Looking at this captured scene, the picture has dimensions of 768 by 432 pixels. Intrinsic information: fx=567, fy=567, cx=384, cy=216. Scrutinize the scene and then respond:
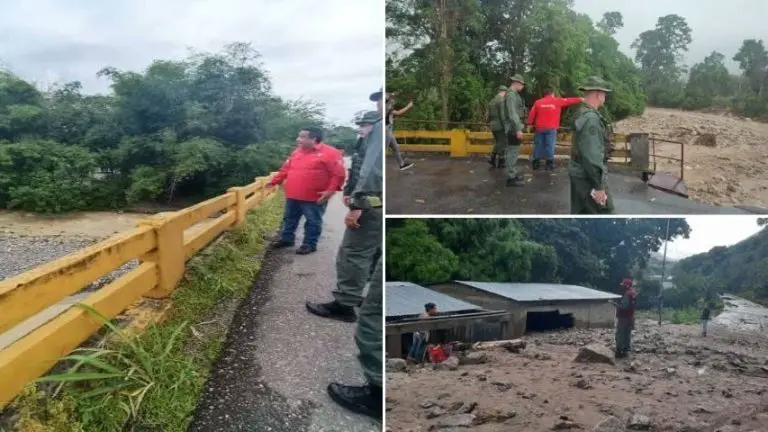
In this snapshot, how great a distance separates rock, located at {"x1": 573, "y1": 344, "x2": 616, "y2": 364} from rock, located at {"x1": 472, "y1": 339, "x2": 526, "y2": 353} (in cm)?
19

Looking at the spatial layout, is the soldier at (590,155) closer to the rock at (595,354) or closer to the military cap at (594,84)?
the military cap at (594,84)

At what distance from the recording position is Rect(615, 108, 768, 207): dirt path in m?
1.34

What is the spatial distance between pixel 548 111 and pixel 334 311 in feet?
2.56

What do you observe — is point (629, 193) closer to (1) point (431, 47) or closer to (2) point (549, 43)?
(2) point (549, 43)

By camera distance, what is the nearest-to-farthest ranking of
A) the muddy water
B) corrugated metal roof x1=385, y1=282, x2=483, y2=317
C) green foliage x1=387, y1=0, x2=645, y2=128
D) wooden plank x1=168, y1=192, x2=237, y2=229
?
green foliage x1=387, y1=0, x2=645, y2=128 < wooden plank x1=168, y1=192, x2=237, y2=229 < corrugated metal roof x1=385, y1=282, x2=483, y2=317 < the muddy water

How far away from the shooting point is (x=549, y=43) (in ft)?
4.21

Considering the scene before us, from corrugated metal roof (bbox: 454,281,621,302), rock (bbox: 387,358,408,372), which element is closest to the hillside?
corrugated metal roof (bbox: 454,281,621,302)

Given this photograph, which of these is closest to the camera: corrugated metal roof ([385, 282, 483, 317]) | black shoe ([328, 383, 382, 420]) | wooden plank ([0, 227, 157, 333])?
wooden plank ([0, 227, 157, 333])

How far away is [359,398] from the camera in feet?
4.98

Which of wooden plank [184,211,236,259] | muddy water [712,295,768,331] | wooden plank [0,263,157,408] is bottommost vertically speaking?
muddy water [712,295,768,331]

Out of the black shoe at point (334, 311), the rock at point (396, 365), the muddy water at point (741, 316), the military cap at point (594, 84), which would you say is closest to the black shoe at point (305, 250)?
the black shoe at point (334, 311)

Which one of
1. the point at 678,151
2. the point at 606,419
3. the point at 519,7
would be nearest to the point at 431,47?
the point at 519,7

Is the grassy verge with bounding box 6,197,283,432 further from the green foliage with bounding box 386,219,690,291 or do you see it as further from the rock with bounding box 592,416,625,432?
the rock with bounding box 592,416,625,432

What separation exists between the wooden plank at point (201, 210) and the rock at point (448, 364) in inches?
31.3
